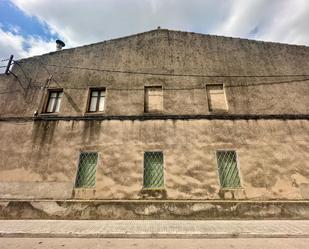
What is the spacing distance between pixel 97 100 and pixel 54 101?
227 centimetres

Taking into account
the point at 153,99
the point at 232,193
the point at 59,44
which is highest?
the point at 59,44

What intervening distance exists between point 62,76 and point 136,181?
692cm

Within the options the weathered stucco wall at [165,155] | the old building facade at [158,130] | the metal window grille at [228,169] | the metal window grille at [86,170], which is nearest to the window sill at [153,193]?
the old building facade at [158,130]

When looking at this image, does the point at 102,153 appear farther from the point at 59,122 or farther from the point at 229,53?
the point at 229,53

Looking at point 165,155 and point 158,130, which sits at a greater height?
point 158,130

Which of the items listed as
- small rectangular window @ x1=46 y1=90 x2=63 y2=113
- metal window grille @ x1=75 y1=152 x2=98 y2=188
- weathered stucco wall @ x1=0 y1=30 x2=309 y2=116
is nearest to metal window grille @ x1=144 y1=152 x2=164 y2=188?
weathered stucco wall @ x1=0 y1=30 x2=309 y2=116

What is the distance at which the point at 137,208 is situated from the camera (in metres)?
8.63

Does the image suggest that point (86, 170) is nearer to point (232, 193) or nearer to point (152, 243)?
point (152, 243)

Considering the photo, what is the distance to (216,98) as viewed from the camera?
36.4ft

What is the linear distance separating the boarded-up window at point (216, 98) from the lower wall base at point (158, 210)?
4.49m

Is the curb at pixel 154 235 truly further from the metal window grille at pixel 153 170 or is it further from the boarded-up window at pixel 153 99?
the boarded-up window at pixel 153 99

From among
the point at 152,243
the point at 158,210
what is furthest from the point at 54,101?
the point at 152,243

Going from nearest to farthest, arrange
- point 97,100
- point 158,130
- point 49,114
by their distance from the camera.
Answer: point 158,130
point 49,114
point 97,100

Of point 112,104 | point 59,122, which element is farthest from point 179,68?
point 59,122
